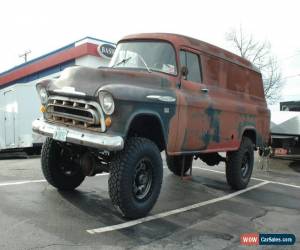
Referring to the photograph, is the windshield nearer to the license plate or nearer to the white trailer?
the license plate

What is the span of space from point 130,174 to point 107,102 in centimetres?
94

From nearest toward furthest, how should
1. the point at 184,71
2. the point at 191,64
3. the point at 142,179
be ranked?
the point at 142,179 → the point at 184,71 → the point at 191,64

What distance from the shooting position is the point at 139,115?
5742 millimetres

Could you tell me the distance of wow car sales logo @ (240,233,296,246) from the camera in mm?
5291

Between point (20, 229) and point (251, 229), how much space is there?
298 centimetres

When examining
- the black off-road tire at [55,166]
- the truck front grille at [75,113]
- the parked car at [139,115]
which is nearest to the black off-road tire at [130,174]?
the parked car at [139,115]

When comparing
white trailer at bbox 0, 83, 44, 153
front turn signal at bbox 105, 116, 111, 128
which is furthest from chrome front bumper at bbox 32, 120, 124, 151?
white trailer at bbox 0, 83, 44, 153

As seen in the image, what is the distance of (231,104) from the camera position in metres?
8.21

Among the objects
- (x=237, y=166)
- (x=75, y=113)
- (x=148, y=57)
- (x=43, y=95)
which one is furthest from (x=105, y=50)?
(x=75, y=113)

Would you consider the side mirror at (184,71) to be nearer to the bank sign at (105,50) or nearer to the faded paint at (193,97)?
the faded paint at (193,97)

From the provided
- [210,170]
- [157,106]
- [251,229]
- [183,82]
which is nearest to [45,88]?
[157,106]

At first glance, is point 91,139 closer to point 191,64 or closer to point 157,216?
point 157,216

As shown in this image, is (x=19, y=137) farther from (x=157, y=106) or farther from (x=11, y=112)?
(x=157, y=106)

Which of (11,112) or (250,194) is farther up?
(11,112)
